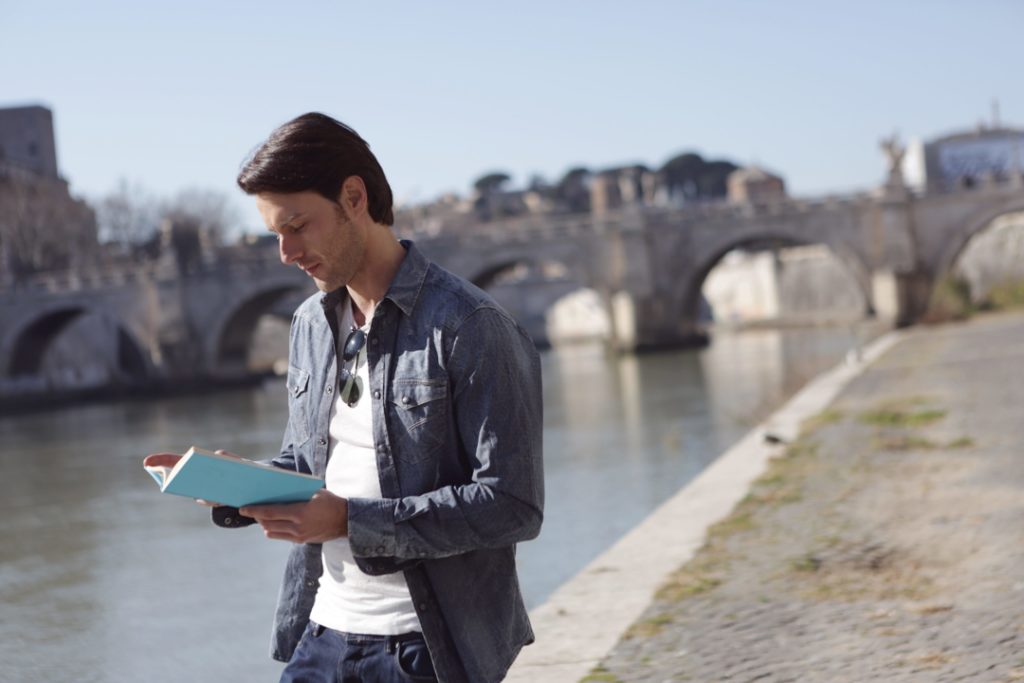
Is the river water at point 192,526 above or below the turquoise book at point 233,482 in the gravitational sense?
below

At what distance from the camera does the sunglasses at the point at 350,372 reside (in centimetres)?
191

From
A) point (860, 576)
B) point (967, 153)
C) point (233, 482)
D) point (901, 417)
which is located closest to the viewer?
point (233, 482)

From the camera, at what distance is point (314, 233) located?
1.84 m

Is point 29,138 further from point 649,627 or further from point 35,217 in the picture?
point 649,627

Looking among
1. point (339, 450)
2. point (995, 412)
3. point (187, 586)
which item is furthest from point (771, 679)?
point (995, 412)

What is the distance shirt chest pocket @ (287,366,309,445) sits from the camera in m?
2.02

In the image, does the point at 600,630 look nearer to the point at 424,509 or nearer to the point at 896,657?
the point at 896,657

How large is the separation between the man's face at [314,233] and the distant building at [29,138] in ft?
178

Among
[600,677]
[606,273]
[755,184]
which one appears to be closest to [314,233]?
[600,677]

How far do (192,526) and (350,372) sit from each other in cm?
894

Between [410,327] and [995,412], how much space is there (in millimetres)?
8200

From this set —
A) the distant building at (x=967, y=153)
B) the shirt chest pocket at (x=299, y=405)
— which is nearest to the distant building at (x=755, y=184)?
the distant building at (x=967, y=153)

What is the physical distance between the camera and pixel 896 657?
133 inches

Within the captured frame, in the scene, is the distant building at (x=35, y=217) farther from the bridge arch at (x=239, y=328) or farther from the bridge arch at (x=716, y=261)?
the bridge arch at (x=716, y=261)
